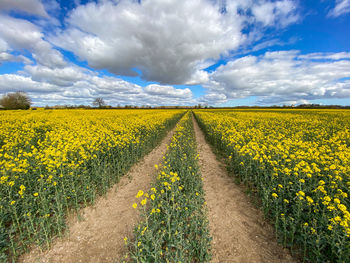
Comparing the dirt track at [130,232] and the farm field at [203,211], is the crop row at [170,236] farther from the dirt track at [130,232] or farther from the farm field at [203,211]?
the dirt track at [130,232]

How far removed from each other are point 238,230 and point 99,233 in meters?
3.98

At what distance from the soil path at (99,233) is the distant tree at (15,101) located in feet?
217

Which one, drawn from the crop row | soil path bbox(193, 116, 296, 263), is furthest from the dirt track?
the crop row

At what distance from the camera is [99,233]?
406 cm

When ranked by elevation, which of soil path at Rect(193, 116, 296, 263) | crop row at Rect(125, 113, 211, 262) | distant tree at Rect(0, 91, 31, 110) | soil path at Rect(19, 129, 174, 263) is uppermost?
distant tree at Rect(0, 91, 31, 110)

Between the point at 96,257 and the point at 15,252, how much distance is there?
1.84m

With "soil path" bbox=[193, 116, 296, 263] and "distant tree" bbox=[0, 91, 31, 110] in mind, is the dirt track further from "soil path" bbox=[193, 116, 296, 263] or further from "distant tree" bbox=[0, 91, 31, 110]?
"distant tree" bbox=[0, 91, 31, 110]

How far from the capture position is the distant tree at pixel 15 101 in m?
46.8

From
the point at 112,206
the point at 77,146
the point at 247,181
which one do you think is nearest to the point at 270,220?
the point at 247,181

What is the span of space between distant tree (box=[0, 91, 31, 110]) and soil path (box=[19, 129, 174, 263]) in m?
66.2

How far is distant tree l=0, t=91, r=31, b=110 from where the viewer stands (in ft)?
153

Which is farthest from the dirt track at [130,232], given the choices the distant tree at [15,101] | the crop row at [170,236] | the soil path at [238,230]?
the distant tree at [15,101]

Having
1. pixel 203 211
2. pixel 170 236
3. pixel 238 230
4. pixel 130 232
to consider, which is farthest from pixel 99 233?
pixel 238 230

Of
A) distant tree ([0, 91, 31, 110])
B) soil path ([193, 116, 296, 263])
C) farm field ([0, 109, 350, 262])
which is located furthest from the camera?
distant tree ([0, 91, 31, 110])
